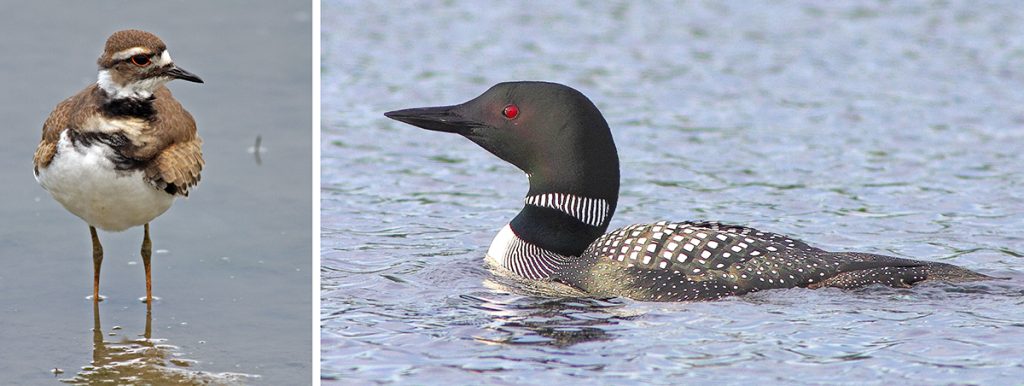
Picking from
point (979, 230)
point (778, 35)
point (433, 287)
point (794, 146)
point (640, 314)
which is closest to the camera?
point (640, 314)

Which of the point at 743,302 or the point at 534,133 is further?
the point at 534,133

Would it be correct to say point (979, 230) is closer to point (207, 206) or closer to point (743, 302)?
point (743, 302)

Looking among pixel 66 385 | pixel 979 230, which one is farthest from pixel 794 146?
pixel 66 385

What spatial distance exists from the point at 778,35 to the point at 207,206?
5.62 metres

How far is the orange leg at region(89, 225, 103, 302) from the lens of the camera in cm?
702

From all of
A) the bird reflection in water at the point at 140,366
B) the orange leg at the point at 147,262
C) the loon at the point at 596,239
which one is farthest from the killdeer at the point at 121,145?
the loon at the point at 596,239

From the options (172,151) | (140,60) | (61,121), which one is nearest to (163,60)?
(140,60)

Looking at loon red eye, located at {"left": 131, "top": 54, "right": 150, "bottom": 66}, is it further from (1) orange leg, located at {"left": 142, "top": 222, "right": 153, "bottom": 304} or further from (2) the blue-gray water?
(2) the blue-gray water

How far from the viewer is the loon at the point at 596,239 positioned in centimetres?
662

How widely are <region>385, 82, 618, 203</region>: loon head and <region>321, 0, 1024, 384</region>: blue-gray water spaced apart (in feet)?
A: 1.81

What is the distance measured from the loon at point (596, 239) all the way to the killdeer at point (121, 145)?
1.02m

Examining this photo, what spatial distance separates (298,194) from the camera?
326 inches

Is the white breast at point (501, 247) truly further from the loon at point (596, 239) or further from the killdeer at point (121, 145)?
the killdeer at point (121, 145)

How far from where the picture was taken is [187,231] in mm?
7812
